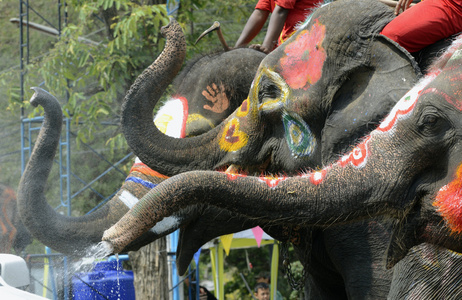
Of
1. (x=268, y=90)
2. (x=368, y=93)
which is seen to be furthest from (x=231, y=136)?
(x=368, y=93)

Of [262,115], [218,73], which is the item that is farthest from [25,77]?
[262,115]

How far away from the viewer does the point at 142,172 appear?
3.30 meters

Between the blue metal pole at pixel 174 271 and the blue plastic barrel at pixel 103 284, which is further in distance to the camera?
the blue metal pole at pixel 174 271

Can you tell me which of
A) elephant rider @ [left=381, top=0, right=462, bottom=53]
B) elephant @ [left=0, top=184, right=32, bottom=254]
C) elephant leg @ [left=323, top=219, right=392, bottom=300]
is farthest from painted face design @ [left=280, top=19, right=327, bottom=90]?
elephant @ [left=0, top=184, right=32, bottom=254]

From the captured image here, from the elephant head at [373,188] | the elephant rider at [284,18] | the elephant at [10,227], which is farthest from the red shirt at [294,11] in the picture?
the elephant at [10,227]

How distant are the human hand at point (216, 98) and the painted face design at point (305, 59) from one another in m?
0.52

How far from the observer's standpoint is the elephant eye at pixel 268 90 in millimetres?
2979

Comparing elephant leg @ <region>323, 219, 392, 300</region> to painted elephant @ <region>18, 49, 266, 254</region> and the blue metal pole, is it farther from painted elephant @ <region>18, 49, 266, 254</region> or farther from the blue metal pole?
the blue metal pole

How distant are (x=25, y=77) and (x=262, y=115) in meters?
3.42

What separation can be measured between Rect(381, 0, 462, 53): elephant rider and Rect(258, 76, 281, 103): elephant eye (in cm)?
50

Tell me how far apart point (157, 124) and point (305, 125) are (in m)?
0.86

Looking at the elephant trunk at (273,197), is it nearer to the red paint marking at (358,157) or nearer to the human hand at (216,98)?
the red paint marking at (358,157)

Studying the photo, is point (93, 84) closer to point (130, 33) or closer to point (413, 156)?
point (130, 33)

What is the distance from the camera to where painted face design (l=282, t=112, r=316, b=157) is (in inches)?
115
